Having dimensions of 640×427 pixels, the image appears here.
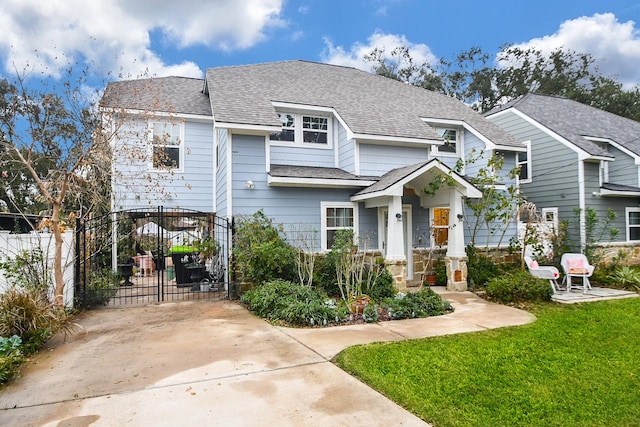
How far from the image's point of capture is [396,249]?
30.8 feet

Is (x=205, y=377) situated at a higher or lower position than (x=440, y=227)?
lower

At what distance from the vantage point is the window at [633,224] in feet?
46.7

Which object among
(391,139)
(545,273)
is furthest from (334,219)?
(545,273)

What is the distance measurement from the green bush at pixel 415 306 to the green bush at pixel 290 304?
1.14 m

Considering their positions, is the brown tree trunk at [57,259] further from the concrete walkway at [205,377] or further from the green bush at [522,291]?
the green bush at [522,291]

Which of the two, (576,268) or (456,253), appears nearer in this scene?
(576,268)

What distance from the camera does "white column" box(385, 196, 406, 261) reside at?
30.7 ft

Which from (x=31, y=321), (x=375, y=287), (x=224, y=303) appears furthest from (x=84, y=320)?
(x=375, y=287)

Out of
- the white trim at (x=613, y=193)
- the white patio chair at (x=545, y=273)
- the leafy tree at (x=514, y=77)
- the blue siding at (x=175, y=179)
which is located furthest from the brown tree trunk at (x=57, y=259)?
the leafy tree at (x=514, y=77)

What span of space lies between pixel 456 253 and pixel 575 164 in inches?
267

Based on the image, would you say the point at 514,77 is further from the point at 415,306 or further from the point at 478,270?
the point at 415,306

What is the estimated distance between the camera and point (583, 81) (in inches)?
1138

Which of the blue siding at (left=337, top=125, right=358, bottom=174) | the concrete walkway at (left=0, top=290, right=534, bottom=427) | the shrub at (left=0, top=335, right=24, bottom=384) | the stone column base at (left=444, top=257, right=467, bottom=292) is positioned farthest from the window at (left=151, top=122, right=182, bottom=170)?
the stone column base at (left=444, top=257, right=467, bottom=292)

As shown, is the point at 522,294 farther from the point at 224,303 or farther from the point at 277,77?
the point at 277,77
